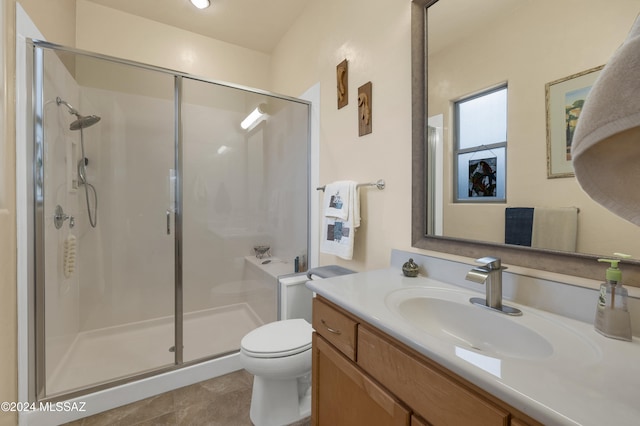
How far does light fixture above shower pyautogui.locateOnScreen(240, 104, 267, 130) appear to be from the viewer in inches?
90.0

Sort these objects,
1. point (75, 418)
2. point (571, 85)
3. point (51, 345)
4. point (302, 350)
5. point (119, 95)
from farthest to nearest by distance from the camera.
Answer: point (119, 95) < point (51, 345) < point (75, 418) < point (302, 350) < point (571, 85)

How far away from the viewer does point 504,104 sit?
958 millimetres

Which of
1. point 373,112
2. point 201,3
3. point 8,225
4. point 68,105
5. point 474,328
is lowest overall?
point 474,328

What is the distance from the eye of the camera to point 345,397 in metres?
0.89

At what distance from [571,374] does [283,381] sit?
124 centimetres

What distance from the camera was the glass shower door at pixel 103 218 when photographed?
1540 millimetres

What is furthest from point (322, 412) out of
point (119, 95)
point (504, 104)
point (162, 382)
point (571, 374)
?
point (119, 95)

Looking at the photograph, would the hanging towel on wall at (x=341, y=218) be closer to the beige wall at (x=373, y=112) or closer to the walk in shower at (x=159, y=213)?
the beige wall at (x=373, y=112)

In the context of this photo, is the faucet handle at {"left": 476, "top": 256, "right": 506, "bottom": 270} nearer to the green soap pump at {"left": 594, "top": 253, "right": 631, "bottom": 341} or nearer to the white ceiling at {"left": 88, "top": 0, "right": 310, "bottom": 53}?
the green soap pump at {"left": 594, "top": 253, "right": 631, "bottom": 341}

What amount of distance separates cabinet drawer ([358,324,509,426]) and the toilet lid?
22.3 inches

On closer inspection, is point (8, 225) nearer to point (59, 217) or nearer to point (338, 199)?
point (59, 217)

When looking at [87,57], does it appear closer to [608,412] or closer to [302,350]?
[302,350]

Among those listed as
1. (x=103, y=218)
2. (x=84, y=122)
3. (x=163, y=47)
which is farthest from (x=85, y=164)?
(x=163, y=47)

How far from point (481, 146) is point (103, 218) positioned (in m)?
2.59
